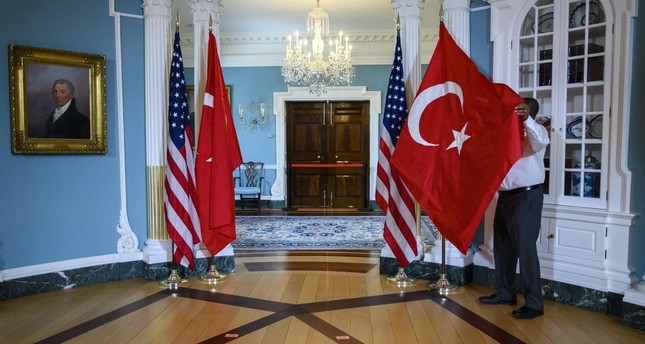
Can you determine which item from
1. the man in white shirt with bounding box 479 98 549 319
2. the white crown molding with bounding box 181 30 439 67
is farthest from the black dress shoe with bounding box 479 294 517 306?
the white crown molding with bounding box 181 30 439 67

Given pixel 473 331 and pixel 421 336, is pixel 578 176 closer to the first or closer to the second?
pixel 473 331

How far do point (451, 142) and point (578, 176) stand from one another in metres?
1.12

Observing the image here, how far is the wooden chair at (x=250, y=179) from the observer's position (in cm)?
938

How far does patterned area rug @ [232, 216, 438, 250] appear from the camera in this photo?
6080 millimetres

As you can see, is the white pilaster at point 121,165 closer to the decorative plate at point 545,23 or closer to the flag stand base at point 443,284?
the flag stand base at point 443,284

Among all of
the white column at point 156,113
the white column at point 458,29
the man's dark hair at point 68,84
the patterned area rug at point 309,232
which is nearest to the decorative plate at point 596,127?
the white column at point 458,29

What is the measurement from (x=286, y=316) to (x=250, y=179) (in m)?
6.24

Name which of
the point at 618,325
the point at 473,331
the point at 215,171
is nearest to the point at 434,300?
the point at 473,331

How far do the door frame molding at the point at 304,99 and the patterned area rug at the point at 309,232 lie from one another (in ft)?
4.25

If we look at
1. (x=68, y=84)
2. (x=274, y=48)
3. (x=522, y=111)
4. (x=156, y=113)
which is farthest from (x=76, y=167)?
(x=274, y=48)

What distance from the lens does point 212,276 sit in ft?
14.5

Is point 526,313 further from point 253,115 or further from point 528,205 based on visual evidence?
point 253,115

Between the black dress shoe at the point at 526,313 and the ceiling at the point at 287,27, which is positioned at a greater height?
the ceiling at the point at 287,27

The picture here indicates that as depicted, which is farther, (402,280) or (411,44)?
(411,44)
